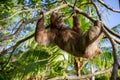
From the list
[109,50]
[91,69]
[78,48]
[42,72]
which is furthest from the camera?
[91,69]

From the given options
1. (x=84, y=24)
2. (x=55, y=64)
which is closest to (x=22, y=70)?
(x=55, y=64)

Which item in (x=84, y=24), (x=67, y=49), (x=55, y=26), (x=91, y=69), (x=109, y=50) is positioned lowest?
(x=91, y=69)

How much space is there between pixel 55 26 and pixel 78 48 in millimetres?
579

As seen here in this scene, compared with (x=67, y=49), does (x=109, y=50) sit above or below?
below

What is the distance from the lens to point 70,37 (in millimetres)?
6266

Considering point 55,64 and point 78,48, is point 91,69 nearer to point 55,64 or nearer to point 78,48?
point 55,64

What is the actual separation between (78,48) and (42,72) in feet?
14.1

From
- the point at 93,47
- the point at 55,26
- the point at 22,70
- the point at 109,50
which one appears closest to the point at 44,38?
the point at 55,26

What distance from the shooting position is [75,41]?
20.2 feet

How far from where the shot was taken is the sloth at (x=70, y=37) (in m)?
5.57

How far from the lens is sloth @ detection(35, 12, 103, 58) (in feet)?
18.3

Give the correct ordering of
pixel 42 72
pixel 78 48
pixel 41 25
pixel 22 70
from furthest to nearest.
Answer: pixel 42 72 → pixel 22 70 → pixel 78 48 → pixel 41 25

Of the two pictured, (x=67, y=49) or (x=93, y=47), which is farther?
(x=67, y=49)

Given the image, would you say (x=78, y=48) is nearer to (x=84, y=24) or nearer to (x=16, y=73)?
(x=16, y=73)
